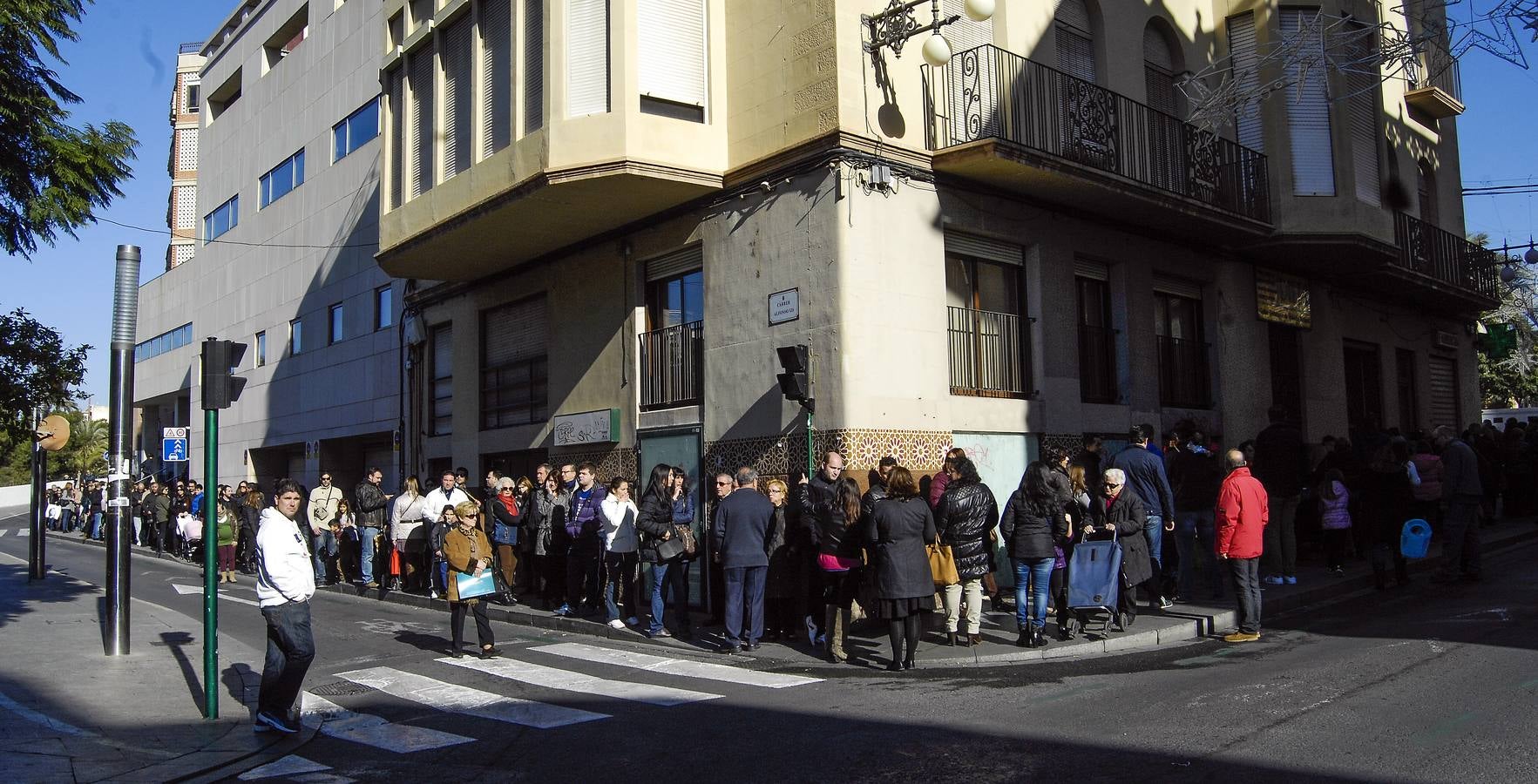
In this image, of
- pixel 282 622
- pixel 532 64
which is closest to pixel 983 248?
pixel 532 64

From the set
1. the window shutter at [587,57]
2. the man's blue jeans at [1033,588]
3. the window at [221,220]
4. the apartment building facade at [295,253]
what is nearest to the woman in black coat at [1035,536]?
the man's blue jeans at [1033,588]

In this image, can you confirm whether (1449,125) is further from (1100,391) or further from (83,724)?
(83,724)

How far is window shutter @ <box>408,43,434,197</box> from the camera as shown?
56.0 ft

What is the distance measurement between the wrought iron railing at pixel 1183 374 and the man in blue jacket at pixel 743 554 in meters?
7.88

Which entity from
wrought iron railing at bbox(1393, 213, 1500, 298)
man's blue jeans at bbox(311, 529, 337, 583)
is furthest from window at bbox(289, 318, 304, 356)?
wrought iron railing at bbox(1393, 213, 1500, 298)

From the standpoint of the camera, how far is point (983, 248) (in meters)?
14.2

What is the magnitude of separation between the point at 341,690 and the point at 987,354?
8420 millimetres

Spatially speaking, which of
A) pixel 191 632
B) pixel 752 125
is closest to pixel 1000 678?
pixel 752 125

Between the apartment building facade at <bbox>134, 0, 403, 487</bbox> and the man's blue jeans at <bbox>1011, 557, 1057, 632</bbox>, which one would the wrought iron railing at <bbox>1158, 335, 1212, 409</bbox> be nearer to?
the man's blue jeans at <bbox>1011, 557, 1057, 632</bbox>

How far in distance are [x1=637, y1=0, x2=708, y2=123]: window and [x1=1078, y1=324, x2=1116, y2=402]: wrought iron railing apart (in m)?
6.03

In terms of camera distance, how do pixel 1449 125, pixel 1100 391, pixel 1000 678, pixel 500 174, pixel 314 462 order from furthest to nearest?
pixel 314 462 → pixel 1449 125 → pixel 1100 391 → pixel 500 174 → pixel 1000 678

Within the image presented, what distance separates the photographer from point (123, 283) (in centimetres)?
1098

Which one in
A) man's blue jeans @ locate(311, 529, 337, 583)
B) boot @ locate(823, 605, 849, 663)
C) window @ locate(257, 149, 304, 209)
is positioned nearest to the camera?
boot @ locate(823, 605, 849, 663)

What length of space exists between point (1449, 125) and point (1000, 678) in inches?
813
